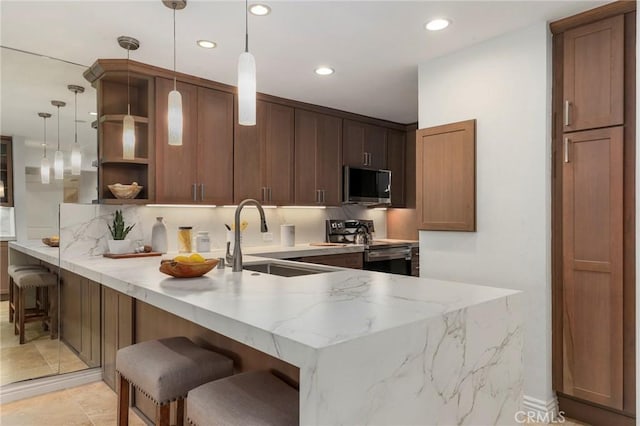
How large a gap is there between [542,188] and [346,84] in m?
1.91

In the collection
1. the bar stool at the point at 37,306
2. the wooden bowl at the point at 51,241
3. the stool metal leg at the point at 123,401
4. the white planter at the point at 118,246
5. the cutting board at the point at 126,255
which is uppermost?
the wooden bowl at the point at 51,241

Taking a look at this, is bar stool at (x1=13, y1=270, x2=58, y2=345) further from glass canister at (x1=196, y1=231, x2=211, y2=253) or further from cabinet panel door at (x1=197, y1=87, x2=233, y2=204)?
cabinet panel door at (x1=197, y1=87, x2=233, y2=204)

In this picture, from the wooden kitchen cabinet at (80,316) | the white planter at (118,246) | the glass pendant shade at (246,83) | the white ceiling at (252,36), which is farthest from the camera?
the white planter at (118,246)

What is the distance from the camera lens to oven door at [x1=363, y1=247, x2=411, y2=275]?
4.51 meters

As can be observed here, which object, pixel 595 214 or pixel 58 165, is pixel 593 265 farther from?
pixel 58 165

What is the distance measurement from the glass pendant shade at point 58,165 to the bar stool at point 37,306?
73 centimetres

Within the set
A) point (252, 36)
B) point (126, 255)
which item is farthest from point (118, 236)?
point (252, 36)

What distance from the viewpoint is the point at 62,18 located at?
2.40m

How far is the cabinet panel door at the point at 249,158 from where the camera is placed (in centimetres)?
383

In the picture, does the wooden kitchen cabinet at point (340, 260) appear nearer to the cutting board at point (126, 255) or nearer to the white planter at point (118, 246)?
the cutting board at point (126, 255)

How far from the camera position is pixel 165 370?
1.65 metres

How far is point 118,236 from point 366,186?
→ 2708mm

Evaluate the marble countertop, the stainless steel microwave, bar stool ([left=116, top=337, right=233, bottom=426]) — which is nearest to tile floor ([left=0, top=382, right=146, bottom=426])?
bar stool ([left=116, top=337, right=233, bottom=426])

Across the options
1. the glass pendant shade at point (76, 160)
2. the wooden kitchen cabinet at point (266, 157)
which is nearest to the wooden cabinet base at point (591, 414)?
the wooden kitchen cabinet at point (266, 157)
